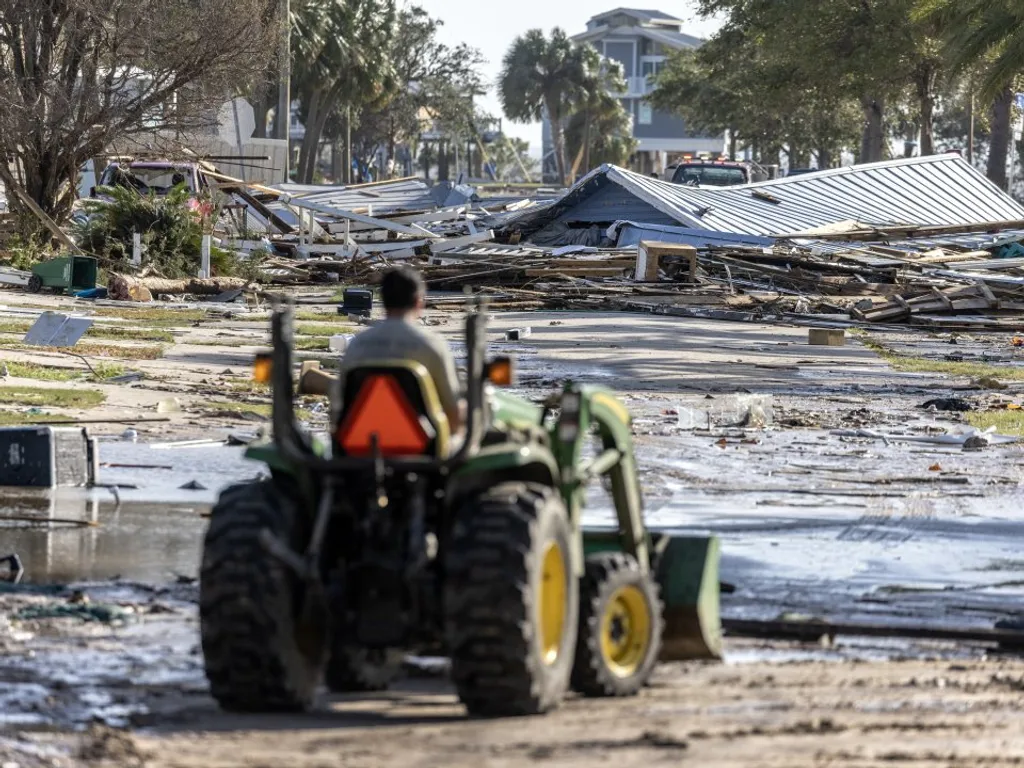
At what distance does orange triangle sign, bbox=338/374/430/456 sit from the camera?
5.79 m

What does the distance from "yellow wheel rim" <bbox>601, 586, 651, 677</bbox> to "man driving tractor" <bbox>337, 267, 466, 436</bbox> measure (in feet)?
2.98

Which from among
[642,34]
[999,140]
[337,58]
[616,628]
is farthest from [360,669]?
[642,34]

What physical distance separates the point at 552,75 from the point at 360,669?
9302 centimetres

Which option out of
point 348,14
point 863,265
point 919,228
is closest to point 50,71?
point 863,265

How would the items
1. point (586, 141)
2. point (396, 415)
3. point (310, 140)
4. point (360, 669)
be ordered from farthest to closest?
point (586, 141), point (310, 140), point (360, 669), point (396, 415)

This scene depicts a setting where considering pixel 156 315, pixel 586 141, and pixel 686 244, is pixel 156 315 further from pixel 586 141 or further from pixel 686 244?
pixel 586 141

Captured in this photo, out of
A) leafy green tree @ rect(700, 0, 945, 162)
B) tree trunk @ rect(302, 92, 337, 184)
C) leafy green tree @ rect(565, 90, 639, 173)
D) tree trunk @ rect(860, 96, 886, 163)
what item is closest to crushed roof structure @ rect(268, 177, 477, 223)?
leafy green tree @ rect(700, 0, 945, 162)

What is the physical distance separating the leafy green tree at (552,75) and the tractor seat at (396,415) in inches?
3626

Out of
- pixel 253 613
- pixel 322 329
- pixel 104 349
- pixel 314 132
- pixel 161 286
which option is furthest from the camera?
pixel 314 132

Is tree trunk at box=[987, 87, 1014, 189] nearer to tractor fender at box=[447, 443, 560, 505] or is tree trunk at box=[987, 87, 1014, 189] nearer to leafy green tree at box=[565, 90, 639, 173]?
leafy green tree at box=[565, 90, 639, 173]

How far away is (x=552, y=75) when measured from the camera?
9775 cm

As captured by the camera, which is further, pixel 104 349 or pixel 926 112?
pixel 926 112

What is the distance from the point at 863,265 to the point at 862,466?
21939 mm

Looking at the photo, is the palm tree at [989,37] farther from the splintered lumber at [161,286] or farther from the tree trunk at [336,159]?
the tree trunk at [336,159]
